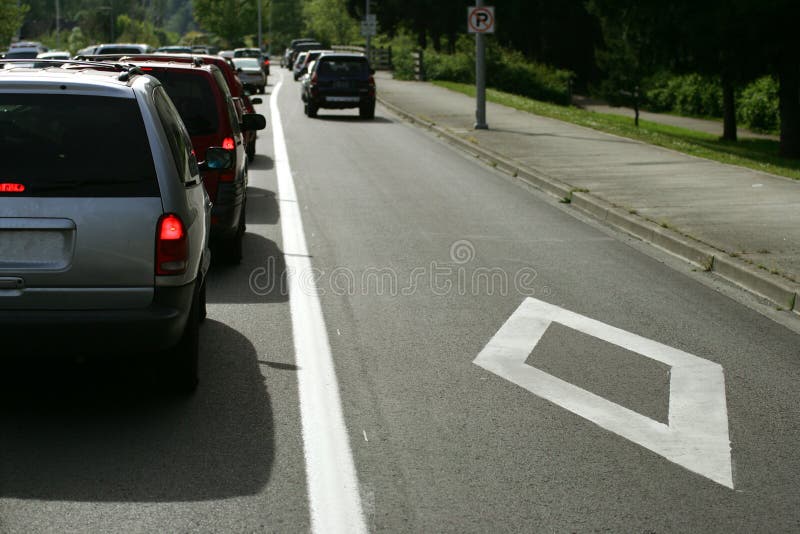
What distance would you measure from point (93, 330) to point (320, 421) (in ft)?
4.07

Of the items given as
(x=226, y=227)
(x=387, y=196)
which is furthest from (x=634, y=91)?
(x=226, y=227)

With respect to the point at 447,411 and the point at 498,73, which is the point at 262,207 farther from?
the point at 498,73

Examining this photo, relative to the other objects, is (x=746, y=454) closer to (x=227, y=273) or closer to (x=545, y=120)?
(x=227, y=273)

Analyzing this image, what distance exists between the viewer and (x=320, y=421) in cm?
617

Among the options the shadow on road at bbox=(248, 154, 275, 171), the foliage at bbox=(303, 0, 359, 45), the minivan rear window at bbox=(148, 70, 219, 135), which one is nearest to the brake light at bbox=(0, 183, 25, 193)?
the minivan rear window at bbox=(148, 70, 219, 135)

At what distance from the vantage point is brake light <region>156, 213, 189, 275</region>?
600cm

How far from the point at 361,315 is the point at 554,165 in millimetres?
11411

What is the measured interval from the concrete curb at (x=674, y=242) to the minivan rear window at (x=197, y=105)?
15.5 feet

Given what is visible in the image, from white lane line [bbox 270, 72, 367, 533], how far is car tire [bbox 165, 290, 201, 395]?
632 millimetres

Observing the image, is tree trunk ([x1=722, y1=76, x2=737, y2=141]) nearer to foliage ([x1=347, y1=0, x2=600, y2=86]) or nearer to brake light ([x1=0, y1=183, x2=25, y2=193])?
foliage ([x1=347, y1=0, x2=600, y2=86])

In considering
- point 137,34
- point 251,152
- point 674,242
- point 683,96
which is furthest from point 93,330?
point 137,34

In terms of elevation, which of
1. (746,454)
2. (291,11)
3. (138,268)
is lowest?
(746,454)

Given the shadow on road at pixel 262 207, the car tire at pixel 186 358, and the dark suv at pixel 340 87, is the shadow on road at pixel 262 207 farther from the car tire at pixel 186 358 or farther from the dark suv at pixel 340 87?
the dark suv at pixel 340 87

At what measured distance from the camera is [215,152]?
311 inches
